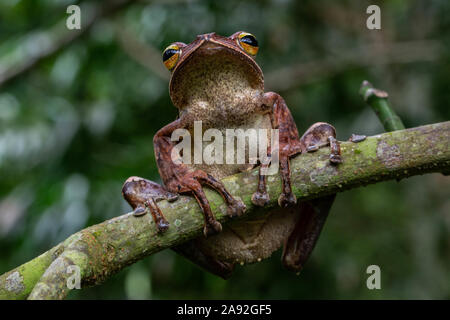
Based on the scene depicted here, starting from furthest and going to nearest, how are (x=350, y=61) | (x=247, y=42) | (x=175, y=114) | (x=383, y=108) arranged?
(x=350, y=61) < (x=175, y=114) < (x=383, y=108) < (x=247, y=42)

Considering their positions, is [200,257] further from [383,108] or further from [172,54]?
[383,108]

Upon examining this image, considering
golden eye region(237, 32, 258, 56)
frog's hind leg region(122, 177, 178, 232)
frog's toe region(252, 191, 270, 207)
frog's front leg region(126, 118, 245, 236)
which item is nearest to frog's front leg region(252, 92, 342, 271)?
frog's toe region(252, 191, 270, 207)

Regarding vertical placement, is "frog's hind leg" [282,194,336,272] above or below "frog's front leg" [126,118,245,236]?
below

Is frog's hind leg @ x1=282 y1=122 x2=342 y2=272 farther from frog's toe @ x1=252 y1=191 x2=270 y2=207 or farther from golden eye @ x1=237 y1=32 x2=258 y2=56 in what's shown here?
golden eye @ x1=237 y1=32 x2=258 y2=56

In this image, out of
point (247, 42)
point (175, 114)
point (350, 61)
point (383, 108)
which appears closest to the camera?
point (247, 42)

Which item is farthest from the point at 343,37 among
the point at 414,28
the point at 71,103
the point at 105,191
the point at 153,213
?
the point at 153,213

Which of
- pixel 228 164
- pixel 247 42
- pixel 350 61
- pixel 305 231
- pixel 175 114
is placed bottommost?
pixel 305 231

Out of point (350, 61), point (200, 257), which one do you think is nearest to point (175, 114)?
point (350, 61)

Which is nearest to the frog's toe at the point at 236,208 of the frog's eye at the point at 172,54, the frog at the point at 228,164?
the frog at the point at 228,164

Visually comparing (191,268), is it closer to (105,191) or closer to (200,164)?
(105,191)
